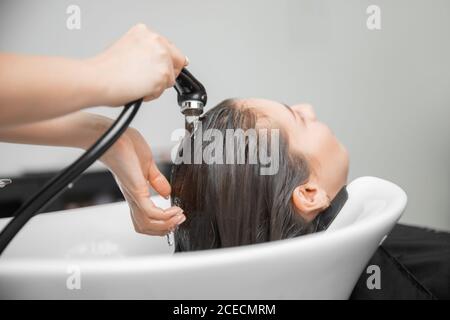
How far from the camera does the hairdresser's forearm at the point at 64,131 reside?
2.59 feet

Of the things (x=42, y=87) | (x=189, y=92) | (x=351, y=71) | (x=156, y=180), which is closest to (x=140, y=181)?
(x=156, y=180)

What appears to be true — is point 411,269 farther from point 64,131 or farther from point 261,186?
point 64,131

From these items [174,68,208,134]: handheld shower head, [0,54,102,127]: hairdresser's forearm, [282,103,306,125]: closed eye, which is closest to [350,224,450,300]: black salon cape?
[282,103,306,125]: closed eye

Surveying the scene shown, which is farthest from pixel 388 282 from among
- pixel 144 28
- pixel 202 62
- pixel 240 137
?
pixel 202 62

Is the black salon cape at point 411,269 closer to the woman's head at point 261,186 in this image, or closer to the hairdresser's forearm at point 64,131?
the woman's head at point 261,186

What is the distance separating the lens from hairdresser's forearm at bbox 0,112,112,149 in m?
0.79

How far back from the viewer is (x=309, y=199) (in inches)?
35.6

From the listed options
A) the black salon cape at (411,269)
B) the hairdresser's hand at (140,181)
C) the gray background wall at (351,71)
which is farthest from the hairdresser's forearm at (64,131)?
the gray background wall at (351,71)

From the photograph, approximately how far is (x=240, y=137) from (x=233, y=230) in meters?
0.18

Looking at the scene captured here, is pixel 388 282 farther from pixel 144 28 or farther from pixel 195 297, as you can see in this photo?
pixel 144 28

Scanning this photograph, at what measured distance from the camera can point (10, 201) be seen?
1451mm

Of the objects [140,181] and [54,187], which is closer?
[54,187]

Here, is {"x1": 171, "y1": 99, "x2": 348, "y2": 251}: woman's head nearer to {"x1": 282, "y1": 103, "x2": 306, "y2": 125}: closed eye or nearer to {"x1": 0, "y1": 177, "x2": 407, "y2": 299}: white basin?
{"x1": 282, "y1": 103, "x2": 306, "y2": 125}: closed eye

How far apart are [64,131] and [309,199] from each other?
466mm
